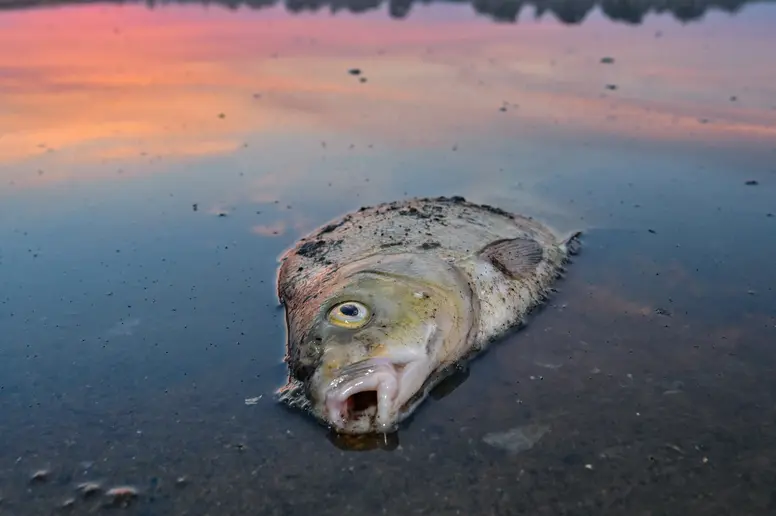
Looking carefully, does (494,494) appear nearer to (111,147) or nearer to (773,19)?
(111,147)

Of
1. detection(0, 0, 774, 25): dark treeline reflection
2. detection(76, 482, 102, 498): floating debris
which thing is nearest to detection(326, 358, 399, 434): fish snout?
detection(76, 482, 102, 498): floating debris

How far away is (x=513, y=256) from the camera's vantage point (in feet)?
20.6

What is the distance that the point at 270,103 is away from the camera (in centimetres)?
1290

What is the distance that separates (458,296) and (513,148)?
524cm

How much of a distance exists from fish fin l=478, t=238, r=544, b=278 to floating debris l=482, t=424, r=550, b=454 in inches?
71.9

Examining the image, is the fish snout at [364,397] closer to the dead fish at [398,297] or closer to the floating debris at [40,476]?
the dead fish at [398,297]

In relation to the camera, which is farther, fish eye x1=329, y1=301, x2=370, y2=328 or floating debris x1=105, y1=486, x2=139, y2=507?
fish eye x1=329, y1=301, x2=370, y2=328

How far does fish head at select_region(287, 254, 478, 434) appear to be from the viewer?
14.6ft

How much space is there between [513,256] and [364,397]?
2.28 m

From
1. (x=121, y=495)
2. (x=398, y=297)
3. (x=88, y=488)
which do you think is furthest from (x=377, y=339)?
(x=88, y=488)

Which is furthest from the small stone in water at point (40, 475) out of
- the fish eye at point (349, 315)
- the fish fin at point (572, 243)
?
the fish fin at point (572, 243)

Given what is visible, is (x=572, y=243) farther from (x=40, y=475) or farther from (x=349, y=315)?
(x=40, y=475)

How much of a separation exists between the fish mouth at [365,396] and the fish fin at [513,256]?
73.5 inches

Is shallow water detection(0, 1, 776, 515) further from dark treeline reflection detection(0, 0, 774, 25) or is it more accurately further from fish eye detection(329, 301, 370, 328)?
dark treeline reflection detection(0, 0, 774, 25)
